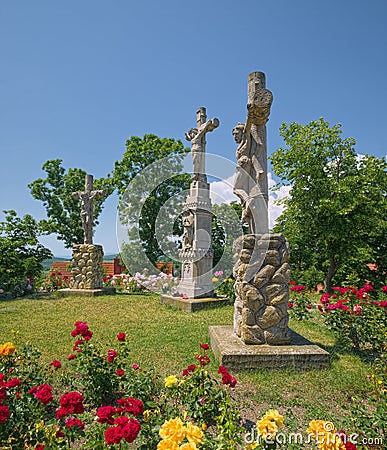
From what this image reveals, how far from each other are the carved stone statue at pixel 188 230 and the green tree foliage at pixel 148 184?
8763 millimetres

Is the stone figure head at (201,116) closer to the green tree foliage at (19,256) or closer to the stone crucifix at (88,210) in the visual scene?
the stone crucifix at (88,210)

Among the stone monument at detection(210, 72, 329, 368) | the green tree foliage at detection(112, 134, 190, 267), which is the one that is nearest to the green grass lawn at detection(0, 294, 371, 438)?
the stone monument at detection(210, 72, 329, 368)

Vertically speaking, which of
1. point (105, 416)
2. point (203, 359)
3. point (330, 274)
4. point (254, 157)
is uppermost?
point (254, 157)

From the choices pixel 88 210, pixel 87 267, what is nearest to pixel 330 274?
pixel 87 267

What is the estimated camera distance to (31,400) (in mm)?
2494

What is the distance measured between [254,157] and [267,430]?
395 cm

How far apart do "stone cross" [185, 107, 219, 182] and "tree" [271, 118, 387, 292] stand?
16.8 feet

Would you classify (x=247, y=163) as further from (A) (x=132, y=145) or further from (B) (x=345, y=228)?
(A) (x=132, y=145)

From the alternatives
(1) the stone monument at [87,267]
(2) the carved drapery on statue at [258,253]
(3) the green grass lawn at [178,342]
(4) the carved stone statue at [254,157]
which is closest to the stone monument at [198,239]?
(3) the green grass lawn at [178,342]

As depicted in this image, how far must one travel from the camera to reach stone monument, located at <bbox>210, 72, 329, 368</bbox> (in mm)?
4008

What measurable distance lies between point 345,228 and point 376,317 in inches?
309

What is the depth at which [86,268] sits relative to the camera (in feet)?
36.0

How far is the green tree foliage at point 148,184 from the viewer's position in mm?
18172

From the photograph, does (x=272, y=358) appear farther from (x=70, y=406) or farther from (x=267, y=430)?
(x=70, y=406)
